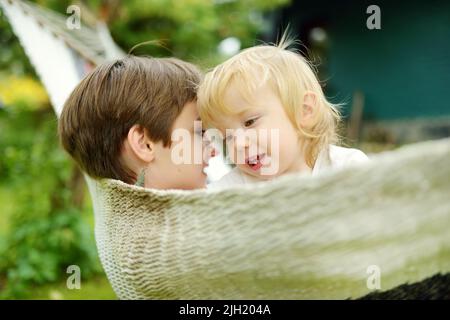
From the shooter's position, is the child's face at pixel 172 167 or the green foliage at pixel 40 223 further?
the green foliage at pixel 40 223

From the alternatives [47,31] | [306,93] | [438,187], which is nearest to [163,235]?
[438,187]

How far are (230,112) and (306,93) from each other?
0.25 m

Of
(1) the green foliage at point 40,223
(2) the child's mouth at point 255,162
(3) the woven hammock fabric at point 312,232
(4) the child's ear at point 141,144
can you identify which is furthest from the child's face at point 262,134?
(1) the green foliage at point 40,223

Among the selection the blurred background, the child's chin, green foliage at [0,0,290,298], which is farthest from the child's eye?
green foliage at [0,0,290,298]

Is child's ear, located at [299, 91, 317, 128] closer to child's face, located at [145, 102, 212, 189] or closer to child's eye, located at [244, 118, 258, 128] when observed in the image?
child's eye, located at [244, 118, 258, 128]

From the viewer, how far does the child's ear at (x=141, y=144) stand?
1580mm

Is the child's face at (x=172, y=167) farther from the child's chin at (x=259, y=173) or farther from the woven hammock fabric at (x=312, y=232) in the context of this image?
the woven hammock fabric at (x=312, y=232)

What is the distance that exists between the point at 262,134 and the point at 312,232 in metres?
0.56

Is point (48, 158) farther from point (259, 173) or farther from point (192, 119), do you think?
point (259, 173)

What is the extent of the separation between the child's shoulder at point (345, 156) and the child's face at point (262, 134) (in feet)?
0.38

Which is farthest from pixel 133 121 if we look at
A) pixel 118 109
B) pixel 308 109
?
pixel 308 109

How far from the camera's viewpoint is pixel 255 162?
1.58 metres

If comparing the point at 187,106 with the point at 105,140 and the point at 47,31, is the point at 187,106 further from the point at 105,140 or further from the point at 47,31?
the point at 47,31
